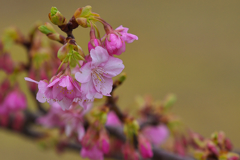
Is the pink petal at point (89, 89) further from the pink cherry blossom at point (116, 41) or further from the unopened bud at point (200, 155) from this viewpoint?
the unopened bud at point (200, 155)

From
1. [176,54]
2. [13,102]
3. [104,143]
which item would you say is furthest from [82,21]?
[176,54]

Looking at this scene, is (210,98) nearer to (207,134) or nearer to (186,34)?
(207,134)

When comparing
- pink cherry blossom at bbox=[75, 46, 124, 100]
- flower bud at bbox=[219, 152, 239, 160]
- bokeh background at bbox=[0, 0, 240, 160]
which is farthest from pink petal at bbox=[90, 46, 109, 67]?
bokeh background at bbox=[0, 0, 240, 160]

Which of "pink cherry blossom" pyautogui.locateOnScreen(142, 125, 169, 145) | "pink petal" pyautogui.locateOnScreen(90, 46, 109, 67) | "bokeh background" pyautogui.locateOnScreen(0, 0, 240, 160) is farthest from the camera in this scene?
"bokeh background" pyautogui.locateOnScreen(0, 0, 240, 160)

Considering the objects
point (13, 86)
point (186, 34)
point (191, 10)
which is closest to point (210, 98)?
point (186, 34)

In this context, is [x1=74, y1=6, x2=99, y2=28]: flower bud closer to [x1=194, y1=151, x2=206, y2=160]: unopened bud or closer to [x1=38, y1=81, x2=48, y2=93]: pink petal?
[x1=38, y1=81, x2=48, y2=93]: pink petal

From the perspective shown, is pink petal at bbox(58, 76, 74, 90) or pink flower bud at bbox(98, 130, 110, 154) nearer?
pink petal at bbox(58, 76, 74, 90)

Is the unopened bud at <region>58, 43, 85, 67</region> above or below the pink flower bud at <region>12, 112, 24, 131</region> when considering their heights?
above
